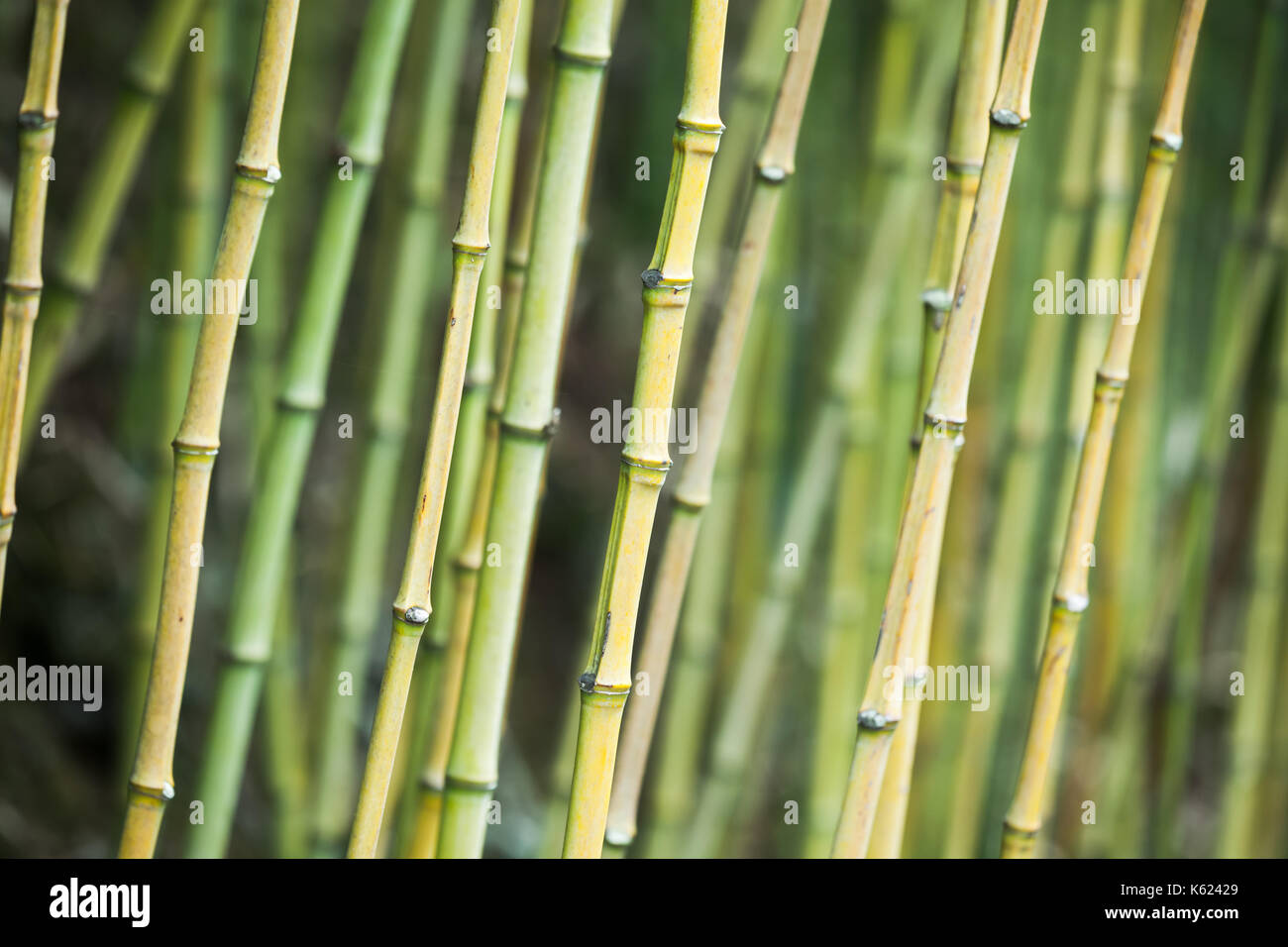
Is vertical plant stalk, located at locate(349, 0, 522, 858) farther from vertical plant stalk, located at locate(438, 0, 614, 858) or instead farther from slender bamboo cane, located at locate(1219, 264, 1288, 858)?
slender bamboo cane, located at locate(1219, 264, 1288, 858)

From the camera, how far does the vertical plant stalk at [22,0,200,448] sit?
51 cm

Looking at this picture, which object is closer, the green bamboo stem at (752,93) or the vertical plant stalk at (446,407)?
the vertical plant stalk at (446,407)

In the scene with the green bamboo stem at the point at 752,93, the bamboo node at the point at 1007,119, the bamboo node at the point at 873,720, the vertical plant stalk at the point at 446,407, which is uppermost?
the green bamboo stem at the point at 752,93

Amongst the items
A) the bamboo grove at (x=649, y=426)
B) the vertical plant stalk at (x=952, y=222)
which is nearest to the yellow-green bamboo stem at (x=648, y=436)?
the bamboo grove at (x=649, y=426)

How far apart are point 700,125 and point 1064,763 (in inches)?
27.5

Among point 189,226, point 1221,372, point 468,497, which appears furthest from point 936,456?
point 189,226

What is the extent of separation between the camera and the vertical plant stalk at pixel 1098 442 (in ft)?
1.40

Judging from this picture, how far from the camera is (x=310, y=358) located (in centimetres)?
48

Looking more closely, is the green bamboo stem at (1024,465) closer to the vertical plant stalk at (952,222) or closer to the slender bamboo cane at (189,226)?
the vertical plant stalk at (952,222)

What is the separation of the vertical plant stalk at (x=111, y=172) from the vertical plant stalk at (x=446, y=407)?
0.22 m

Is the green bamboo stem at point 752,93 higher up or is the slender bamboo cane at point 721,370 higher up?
the green bamboo stem at point 752,93

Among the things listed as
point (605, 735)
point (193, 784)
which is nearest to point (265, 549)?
point (605, 735)

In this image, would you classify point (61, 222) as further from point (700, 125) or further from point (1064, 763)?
point (1064, 763)

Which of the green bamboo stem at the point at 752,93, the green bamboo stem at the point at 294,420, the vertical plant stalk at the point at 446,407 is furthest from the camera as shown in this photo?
the green bamboo stem at the point at 752,93
